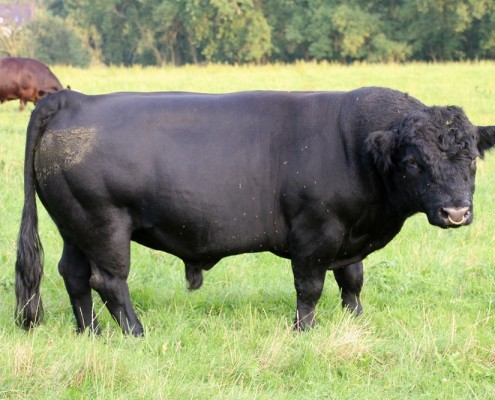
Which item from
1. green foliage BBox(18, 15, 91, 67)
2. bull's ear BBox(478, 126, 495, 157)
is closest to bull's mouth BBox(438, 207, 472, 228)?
bull's ear BBox(478, 126, 495, 157)

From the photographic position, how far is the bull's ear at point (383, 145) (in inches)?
182

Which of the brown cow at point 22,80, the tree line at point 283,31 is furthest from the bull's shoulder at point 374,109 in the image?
the tree line at point 283,31

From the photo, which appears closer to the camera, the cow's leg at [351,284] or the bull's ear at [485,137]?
the bull's ear at [485,137]

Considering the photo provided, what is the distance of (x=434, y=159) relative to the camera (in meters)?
4.52

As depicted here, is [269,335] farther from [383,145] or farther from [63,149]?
[63,149]

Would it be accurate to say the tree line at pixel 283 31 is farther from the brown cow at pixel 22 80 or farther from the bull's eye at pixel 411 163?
the bull's eye at pixel 411 163

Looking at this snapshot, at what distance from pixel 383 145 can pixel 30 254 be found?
2.32m

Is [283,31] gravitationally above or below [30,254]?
below

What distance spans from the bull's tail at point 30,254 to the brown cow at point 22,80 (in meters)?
14.2

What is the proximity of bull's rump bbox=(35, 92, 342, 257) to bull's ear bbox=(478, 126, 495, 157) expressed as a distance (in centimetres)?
106

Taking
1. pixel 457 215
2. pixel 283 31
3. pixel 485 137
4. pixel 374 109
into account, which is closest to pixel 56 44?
pixel 283 31

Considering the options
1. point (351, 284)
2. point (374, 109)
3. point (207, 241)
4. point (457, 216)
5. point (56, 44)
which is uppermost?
point (374, 109)

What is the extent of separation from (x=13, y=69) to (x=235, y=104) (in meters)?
15.1

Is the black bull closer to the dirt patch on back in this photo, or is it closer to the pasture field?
the dirt patch on back
